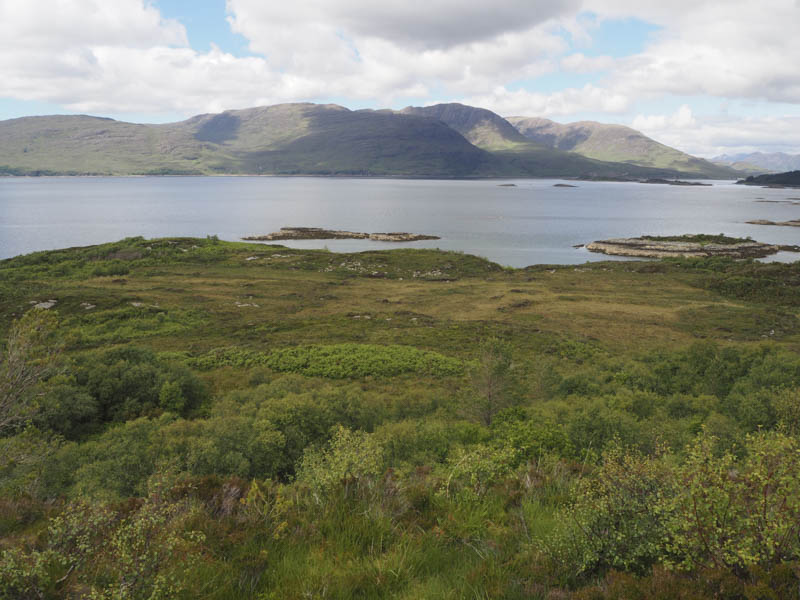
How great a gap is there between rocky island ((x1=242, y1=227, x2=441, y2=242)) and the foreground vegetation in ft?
194

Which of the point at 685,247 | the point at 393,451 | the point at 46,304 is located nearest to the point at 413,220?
the point at 685,247

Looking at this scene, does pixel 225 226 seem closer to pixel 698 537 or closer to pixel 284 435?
pixel 284 435

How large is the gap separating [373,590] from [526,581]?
1.82 m

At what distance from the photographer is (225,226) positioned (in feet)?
403

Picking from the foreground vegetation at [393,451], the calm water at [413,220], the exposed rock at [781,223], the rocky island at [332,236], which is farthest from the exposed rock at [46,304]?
the exposed rock at [781,223]

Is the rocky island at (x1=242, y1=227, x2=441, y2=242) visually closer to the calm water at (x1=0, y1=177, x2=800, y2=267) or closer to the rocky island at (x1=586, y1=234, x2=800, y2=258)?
the calm water at (x1=0, y1=177, x2=800, y2=267)

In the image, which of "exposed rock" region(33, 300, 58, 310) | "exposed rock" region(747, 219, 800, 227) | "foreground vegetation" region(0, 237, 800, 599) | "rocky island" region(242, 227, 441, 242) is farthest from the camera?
"exposed rock" region(747, 219, 800, 227)

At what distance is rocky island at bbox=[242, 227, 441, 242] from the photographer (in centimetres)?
10556

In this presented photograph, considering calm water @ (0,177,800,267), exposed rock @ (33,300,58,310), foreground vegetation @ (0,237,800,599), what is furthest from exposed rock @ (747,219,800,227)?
exposed rock @ (33,300,58,310)

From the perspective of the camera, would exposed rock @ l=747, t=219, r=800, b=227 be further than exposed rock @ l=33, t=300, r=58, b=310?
Yes

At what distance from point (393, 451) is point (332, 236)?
99793 millimetres

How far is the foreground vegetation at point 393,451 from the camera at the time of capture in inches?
193

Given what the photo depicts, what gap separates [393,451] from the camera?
46.0 feet

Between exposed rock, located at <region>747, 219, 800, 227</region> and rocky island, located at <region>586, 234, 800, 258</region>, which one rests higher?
exposed rock, located at <region>747, 219, 800, 227</region>
